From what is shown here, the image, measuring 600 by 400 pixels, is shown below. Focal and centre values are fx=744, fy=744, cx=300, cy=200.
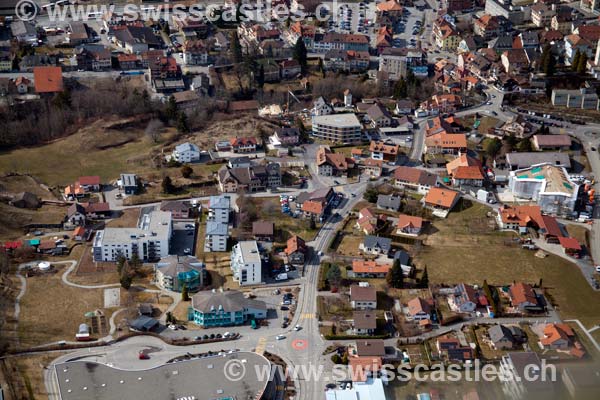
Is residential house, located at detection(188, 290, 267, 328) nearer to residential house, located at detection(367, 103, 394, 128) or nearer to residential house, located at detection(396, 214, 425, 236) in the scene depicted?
residential house, located at detection(396, 214, 425, 236)

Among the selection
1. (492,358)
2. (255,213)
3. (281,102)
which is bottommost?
(492,358)

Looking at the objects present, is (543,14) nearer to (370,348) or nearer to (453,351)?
(453,351)

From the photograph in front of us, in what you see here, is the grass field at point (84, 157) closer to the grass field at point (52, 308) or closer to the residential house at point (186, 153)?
the residential house at point (186, 153)

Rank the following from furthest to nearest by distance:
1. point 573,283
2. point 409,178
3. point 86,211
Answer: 1. point 409,178
2. point 86,211
3. point 573,283

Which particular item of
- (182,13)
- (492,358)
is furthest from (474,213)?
(182,13)

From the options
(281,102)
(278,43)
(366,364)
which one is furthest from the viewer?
(278,43)

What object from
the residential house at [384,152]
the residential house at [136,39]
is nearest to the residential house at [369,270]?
the residential house at [384,152]

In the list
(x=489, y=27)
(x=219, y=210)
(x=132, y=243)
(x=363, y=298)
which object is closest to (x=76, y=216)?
(x=132, y=243)

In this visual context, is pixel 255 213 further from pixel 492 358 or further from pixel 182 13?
pixel 182 13
